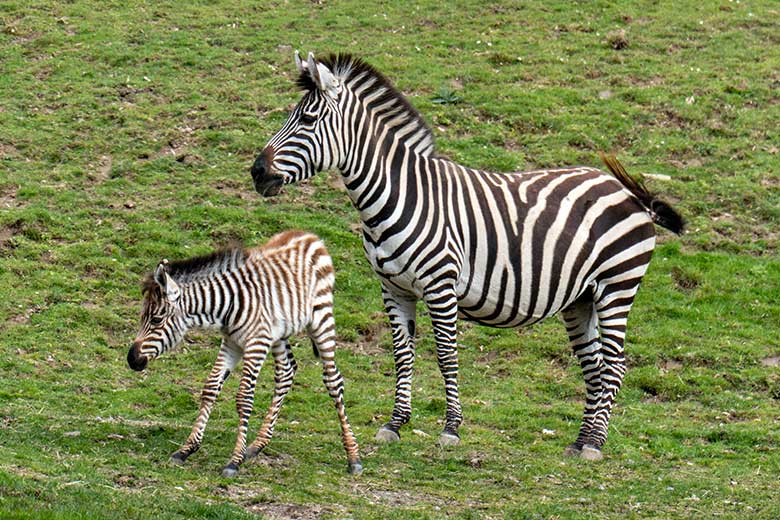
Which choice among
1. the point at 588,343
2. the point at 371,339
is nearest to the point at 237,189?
the point at 371,339

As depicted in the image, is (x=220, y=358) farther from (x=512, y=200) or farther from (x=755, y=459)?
(x=755, y=459)

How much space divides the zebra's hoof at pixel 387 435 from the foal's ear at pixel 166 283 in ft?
9.20

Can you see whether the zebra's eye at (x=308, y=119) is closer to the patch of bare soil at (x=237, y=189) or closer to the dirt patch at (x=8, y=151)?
the patch of bare soil at (x=237, y=189)

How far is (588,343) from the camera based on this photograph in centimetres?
1401

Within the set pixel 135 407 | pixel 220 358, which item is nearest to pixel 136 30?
pixel 135 407

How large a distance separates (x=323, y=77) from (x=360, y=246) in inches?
245

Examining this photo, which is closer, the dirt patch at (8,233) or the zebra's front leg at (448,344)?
the zebra's front leg at (448,344)

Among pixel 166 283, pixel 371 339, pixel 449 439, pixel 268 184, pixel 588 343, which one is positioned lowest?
pixel 371 339

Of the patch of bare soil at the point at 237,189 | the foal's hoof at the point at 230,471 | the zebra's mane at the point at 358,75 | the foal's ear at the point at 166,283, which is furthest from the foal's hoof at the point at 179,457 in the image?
the patch of bare soil at the point at 237,189

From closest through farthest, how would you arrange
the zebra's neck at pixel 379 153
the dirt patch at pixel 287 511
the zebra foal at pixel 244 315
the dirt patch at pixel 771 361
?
the dirt patch at pixel 287 511 < the zebra foal at pixel 244 315 < the zebra's neck at pixel 379 153 < the dirt patch at pixel 771 361

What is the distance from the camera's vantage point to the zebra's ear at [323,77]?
12.6m

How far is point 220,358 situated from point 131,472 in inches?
60.9

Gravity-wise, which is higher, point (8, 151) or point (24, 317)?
point (8, 151)

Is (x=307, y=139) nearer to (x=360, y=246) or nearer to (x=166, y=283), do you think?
(x=166, y=283)
